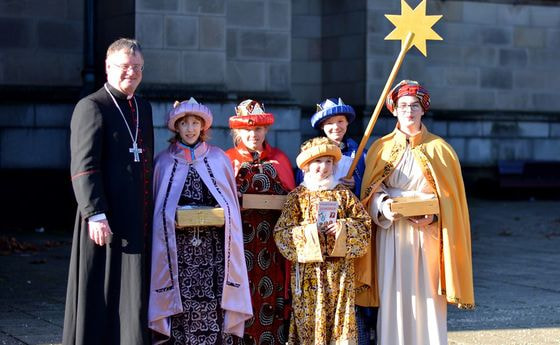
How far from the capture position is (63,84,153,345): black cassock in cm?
659

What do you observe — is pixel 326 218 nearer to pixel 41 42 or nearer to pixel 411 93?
pixel 411 93

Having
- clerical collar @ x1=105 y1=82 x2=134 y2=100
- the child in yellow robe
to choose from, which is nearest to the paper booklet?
the child in yellow robe

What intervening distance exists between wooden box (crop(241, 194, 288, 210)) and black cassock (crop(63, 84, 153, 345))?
87cm

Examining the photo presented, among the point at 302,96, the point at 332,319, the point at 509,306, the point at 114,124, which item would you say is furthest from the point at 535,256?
the point at 114,124

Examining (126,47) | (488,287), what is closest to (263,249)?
(126,47)

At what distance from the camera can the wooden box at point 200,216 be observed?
6852 millimetres

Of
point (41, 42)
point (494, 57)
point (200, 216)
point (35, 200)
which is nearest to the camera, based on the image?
point (200, 216)

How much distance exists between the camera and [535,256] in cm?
1327

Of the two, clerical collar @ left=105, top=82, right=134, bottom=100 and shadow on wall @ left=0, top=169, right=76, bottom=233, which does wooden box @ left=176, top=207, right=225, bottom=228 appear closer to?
clerical collar @ left=105, top=82, right=134, bottom=100

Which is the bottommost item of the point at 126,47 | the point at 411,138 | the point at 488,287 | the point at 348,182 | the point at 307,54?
the point at 488,287

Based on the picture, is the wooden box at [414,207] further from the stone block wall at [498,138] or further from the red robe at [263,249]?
the stone block wall at [498,138]

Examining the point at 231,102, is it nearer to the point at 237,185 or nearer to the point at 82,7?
the point at 82,7

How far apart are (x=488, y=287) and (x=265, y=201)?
4251mm

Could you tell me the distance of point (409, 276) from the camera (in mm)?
7395
